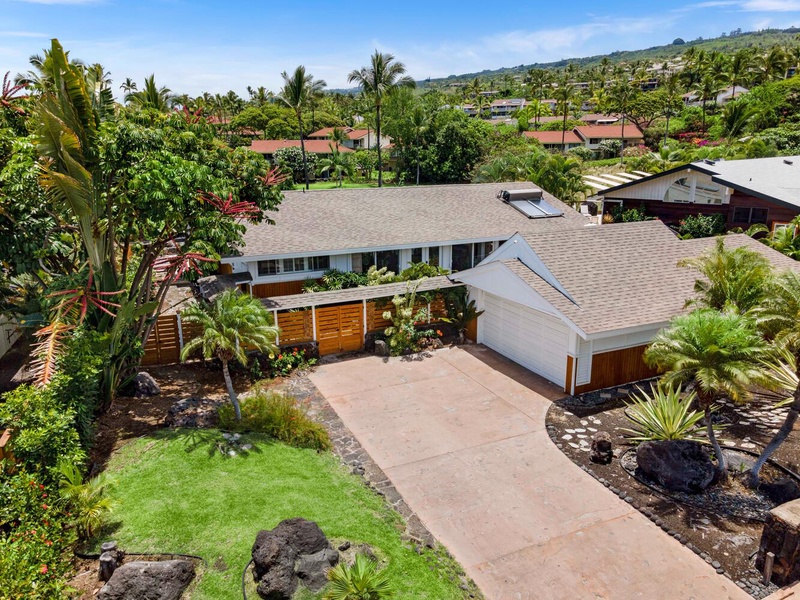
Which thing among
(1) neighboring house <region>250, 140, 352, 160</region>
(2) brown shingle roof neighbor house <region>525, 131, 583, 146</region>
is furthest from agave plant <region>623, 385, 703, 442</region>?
(2) brown shingle roof neighbor house <region>525, 131, 583, 146</region>

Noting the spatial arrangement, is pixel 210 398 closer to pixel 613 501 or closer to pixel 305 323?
pixel 305 323

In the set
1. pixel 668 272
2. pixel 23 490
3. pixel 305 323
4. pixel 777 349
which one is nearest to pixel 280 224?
pixel 305 323

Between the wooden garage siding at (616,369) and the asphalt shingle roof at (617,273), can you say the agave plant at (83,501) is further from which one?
the wooden garage siding at (616,369)

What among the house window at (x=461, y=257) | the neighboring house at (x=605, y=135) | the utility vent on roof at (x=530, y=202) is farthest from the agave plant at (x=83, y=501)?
the neighboring house at (x=605, y=135)

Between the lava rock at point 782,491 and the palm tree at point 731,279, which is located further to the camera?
the palm tree at point 731,279

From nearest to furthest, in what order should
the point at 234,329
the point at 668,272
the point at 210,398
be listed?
the point at 234,329 → the point at 210,398 → the point at 668,272

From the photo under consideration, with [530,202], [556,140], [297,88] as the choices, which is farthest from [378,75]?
[556,140]

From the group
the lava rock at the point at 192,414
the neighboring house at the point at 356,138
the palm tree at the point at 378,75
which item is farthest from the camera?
the neighboring house at the point at 356,138
